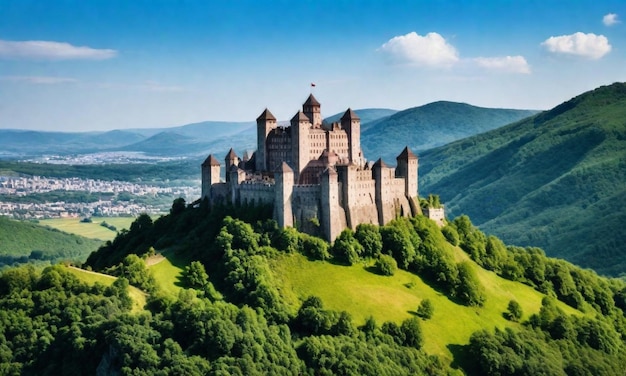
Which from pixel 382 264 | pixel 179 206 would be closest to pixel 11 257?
pixel 179 206

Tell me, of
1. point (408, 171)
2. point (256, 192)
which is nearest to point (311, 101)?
point (256, 192)

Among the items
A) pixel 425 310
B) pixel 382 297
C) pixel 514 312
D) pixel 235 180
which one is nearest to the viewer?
pixel 425 310

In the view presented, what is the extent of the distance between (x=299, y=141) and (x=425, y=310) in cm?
3048

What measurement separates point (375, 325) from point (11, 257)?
134 meters

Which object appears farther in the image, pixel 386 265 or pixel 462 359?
pixel 386 265

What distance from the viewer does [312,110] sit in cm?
11944

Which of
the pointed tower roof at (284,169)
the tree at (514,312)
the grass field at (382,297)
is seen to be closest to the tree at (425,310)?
the grass field at (382,297)

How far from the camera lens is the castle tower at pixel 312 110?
119375 millimetres

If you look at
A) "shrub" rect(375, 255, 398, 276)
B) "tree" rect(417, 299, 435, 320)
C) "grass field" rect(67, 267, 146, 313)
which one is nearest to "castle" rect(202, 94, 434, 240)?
"shrub" rect(375, 255, 398, 276)

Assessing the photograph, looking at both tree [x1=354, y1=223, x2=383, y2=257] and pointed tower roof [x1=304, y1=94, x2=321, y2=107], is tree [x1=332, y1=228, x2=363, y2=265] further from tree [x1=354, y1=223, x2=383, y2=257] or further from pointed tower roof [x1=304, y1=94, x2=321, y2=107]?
pointed tower roof [x1=304, y1=94, x2=321, y2=107]

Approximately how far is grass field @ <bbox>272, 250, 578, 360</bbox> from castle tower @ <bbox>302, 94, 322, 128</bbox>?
25269 millimetres

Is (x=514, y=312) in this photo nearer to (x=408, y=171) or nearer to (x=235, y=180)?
(x=408, y=171)

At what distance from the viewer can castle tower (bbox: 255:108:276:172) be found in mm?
117062

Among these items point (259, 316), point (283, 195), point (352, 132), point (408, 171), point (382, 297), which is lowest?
point (382, 297)
